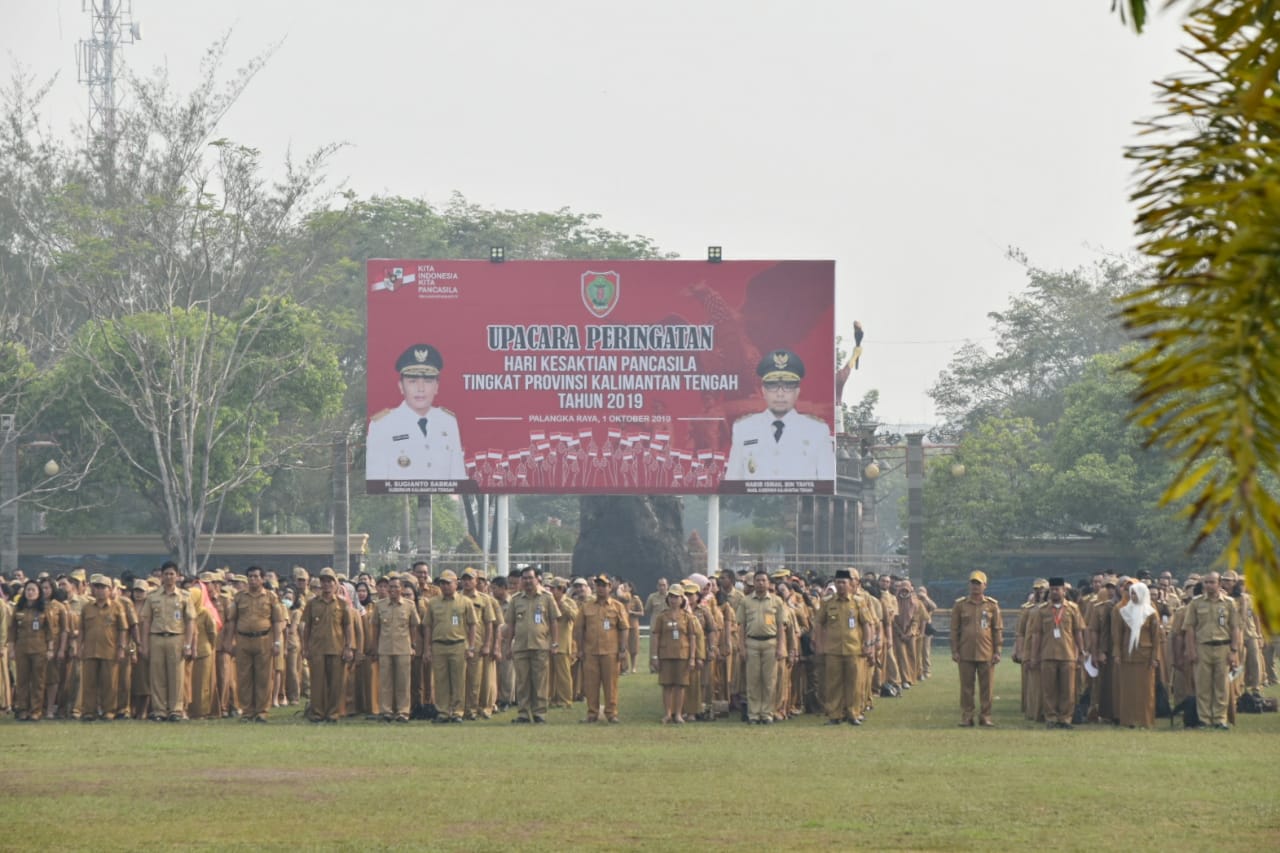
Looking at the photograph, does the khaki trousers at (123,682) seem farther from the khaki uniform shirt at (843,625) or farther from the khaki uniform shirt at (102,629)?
the khaki uniform shirt at (843,625)

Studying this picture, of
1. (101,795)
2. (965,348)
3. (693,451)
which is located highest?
(965,348)

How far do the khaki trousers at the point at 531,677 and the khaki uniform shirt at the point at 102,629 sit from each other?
3.88 metres

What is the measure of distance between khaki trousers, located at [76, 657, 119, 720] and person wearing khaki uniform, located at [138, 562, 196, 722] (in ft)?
1.59

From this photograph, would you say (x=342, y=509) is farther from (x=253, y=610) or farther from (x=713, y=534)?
(x=253, y=610)

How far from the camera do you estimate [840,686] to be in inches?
757

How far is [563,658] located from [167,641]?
4.44 m

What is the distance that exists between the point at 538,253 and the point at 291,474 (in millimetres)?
12866

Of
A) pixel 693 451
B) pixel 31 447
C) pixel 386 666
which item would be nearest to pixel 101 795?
pixel 386 666

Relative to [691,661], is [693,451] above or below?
above

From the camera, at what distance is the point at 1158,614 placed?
18719 mm

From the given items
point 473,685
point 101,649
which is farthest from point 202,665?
point 473,685

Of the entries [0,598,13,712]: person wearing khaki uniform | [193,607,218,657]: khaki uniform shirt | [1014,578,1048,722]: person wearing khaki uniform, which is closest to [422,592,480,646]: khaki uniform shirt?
[193,607,218,657]: khaki uniform shirt

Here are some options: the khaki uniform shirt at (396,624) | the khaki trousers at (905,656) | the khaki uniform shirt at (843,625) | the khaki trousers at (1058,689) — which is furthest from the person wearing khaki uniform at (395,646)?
the khaki trousers at (905,656)

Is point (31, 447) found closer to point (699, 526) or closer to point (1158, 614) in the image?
point (1158, 614)
